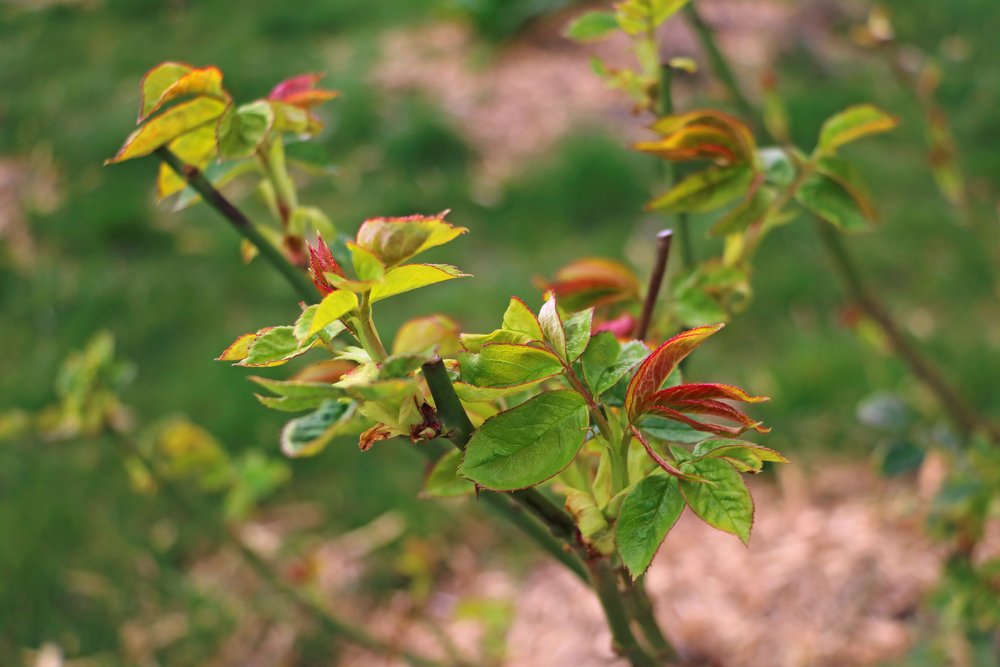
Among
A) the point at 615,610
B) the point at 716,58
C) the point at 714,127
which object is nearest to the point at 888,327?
the point at 716,58

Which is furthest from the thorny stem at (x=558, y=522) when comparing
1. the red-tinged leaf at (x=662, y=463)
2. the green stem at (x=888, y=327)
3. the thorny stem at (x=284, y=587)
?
the thorny stem at (x=284, y=587)

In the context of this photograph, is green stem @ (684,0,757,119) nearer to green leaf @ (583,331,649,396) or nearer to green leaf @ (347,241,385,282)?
green leaf @ (583,331,649,396)

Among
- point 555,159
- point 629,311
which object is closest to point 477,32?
point 555,159

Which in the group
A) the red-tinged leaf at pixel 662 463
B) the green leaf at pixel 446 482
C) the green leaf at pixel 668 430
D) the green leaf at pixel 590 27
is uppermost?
the green leaf at pixel 590 27

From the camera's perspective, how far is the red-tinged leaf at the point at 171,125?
0.74 m

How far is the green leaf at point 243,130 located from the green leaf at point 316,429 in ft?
0.74

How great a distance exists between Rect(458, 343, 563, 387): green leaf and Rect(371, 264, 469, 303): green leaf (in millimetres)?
72

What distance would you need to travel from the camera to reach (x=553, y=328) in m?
0.65

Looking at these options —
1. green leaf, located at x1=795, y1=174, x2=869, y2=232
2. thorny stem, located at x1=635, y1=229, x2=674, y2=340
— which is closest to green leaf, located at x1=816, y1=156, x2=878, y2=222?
green leaf, located at x1=795, y1=174, x2=869, y2=232

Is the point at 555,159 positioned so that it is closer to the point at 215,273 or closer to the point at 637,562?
the point at 215,273

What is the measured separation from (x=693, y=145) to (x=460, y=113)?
3.35 metres

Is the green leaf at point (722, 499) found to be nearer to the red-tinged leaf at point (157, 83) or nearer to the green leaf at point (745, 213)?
the green leaf at point (745, 213)

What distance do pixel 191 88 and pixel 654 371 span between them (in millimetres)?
436

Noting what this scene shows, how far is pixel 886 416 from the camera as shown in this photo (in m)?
1.53
